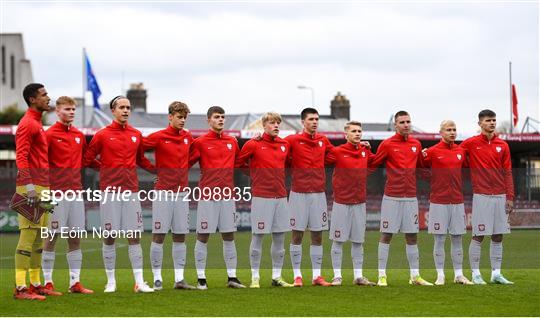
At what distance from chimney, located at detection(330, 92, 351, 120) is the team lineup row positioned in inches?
2158

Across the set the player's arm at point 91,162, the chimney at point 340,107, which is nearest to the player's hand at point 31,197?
the player's arm at point 91,162

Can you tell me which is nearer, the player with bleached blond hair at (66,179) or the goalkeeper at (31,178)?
the goalkeeper at (31,178)

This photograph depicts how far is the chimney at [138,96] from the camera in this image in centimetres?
6412

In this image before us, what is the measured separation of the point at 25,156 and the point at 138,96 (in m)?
53.5

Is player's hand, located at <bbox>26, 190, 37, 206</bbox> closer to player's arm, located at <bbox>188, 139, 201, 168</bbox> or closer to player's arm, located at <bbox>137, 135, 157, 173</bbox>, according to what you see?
player's arm, located at <bbox>137, 135, 157, 173</bbox>

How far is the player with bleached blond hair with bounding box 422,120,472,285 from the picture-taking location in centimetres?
1359

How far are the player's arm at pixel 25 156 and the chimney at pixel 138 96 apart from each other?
5260 centimetres

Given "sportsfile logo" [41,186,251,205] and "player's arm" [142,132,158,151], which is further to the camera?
"player's arm" [142,132,158,151]

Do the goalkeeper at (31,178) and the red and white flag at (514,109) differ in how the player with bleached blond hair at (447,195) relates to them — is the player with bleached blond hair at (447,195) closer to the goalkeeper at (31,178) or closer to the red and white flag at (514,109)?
the goalkeeper at (31,178)

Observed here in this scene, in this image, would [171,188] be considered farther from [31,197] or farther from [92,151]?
[31,197]

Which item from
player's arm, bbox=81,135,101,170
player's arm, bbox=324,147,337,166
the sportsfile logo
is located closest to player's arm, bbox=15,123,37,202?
the sportsfile logo

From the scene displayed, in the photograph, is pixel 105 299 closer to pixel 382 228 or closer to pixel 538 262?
pixel 382 228

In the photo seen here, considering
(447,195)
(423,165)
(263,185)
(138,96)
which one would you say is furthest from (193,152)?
(138,96)

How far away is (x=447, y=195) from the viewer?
13695mm
